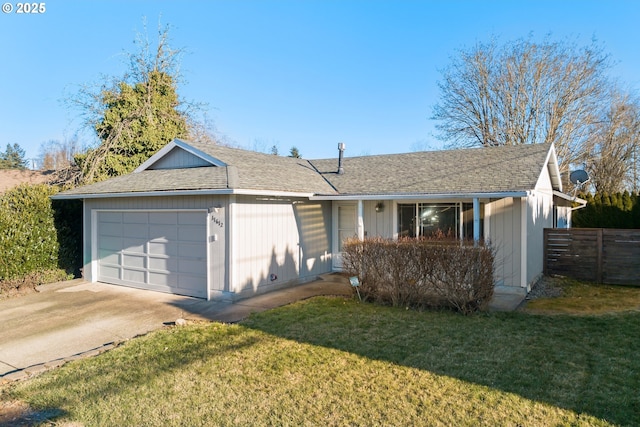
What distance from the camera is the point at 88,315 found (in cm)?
829

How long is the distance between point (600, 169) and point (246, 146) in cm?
3472

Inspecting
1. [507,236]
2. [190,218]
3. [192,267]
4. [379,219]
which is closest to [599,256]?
[507,236]

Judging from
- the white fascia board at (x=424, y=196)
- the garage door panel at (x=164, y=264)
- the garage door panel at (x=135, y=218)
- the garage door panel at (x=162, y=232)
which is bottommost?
the garage door panel at (x=164, y=264)

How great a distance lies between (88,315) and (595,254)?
13.2m

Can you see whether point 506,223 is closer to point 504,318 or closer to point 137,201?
point 504,318

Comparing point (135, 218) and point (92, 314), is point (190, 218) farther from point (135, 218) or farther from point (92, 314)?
point (92, 314)

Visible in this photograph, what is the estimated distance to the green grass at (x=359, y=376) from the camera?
3965 millimetres

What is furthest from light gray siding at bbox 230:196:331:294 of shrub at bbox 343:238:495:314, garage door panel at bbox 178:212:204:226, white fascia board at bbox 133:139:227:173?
shrub at bbox 343:238:495:314

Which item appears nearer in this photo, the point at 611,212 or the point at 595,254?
the point at 595,254

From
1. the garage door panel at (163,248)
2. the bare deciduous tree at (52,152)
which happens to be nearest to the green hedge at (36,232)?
the garage door panel at (163,248)

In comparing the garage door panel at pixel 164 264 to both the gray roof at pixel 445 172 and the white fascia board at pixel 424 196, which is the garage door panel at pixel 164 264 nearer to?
the white fascia board at pixel 424 196

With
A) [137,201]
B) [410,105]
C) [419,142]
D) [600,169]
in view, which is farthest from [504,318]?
[419,142]

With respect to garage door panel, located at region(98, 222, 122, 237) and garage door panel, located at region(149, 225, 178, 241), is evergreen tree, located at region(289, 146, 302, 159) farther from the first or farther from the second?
garage door panel, located at region(149, 225, 178, 241)

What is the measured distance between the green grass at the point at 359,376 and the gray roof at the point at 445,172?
404cm
